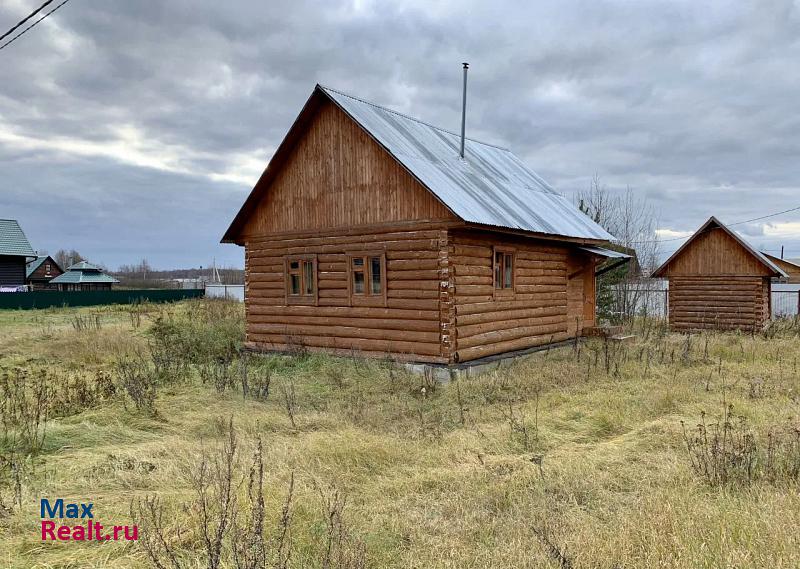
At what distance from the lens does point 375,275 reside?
46.4 feet

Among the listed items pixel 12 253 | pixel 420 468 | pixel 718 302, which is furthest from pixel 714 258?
pixel 12 253

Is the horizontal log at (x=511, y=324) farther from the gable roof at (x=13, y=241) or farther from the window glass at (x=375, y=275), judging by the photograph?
the gable roof at (x=13, y=241)

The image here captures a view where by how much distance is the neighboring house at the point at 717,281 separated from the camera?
22047 millimetres

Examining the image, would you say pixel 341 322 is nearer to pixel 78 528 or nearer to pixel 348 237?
pixel 348 237

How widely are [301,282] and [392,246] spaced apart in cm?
302

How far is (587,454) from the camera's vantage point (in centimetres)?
694

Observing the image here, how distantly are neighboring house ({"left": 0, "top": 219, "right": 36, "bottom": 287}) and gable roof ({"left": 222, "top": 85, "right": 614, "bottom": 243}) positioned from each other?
32.3 m

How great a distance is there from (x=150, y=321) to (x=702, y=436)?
21.7 m

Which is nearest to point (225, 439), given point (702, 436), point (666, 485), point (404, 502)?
point (404, 502)

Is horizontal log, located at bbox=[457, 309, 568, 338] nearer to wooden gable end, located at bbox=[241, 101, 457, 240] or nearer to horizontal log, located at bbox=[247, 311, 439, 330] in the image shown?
horizontal log, located at bbox=[247, 311, 439, 330]

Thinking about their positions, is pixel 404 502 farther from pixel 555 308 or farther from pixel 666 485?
pixel 555 308

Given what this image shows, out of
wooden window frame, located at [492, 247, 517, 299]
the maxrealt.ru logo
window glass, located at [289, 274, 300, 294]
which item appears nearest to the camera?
the maxrealt.ru logo

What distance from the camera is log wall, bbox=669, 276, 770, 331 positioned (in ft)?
72.5

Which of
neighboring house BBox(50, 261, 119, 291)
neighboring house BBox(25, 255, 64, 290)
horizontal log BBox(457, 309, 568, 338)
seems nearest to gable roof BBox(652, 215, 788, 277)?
horizontal log BBox(457, 309, 568, 338)
